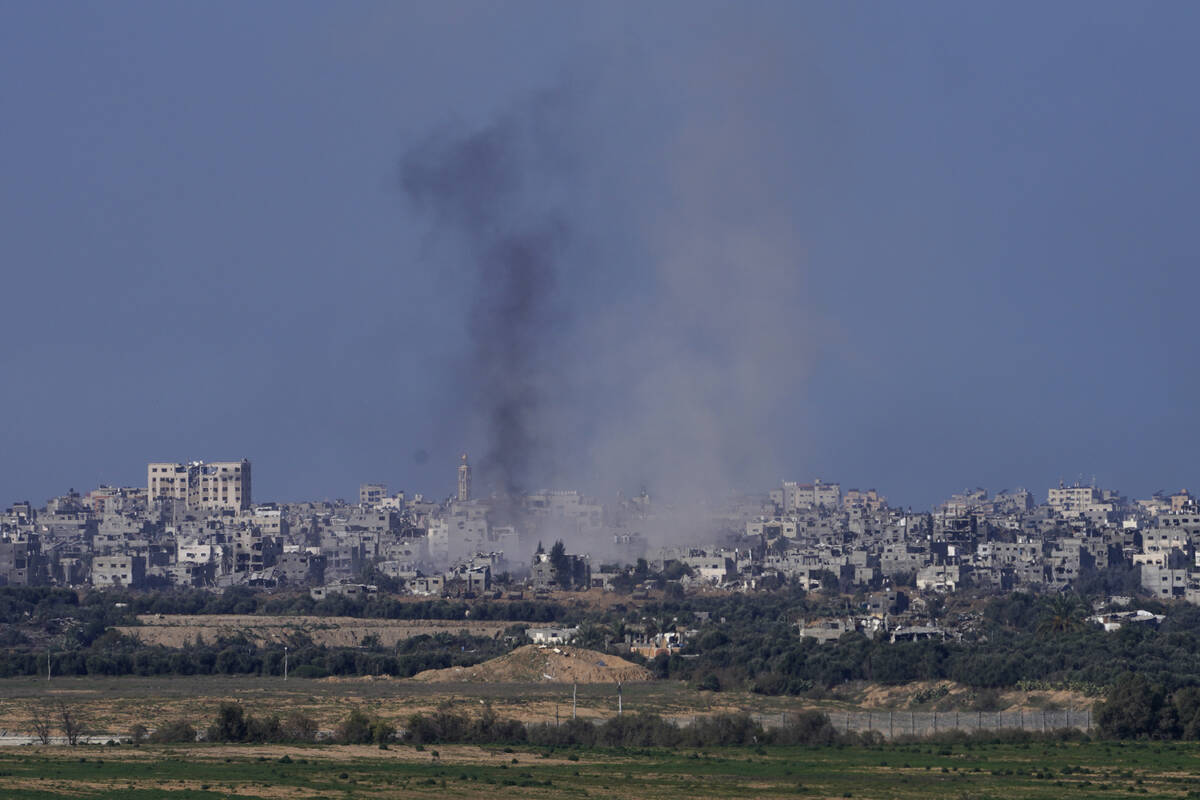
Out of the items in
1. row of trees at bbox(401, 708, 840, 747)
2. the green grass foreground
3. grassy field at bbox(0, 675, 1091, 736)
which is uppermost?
grassy field at bbox(0, 675, 1091, 736)

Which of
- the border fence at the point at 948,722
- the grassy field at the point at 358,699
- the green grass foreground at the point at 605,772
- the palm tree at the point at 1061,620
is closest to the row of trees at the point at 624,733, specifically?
the border fence at the point at 948,722

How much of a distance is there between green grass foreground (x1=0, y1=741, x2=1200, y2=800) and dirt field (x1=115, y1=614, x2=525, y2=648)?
66.4 meters

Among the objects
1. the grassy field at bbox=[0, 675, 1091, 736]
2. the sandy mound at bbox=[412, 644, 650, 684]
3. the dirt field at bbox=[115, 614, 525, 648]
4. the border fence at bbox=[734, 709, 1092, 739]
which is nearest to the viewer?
the border fence at bbox=[734, 709, 1092, 739]

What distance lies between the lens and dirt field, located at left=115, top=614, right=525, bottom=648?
128 m

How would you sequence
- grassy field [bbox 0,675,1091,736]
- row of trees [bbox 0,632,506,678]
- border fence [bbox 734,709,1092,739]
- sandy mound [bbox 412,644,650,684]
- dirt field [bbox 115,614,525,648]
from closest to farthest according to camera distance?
border fence [bbox 734,709,1092,739] < grassy field [bbox 0,675,1091,736] < sandy mound [bbox 412,644,650,684] < row of trees [bbox 0,632,506,678] < dirt field [bbox 115,614,525,648]

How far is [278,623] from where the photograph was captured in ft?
444

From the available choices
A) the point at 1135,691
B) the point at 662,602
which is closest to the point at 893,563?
the point at 662,602

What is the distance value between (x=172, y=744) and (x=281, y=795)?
1592 cm

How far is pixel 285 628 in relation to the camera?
5207 inches

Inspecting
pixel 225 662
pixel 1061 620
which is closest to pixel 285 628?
pixel 225 662

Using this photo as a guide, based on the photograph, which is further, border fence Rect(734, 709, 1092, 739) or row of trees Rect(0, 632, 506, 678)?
row of trees Rect(0, 632, 506, 678)

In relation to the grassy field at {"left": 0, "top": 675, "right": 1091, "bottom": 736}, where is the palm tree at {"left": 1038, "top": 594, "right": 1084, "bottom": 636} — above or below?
above

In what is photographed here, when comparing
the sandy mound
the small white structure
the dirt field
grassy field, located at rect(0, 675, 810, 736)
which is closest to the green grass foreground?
grassy field, located at rect(0, 675, 810, 736)

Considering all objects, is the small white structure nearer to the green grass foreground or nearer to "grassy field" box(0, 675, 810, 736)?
"grassy field" box(0, 675, 810, 736)
